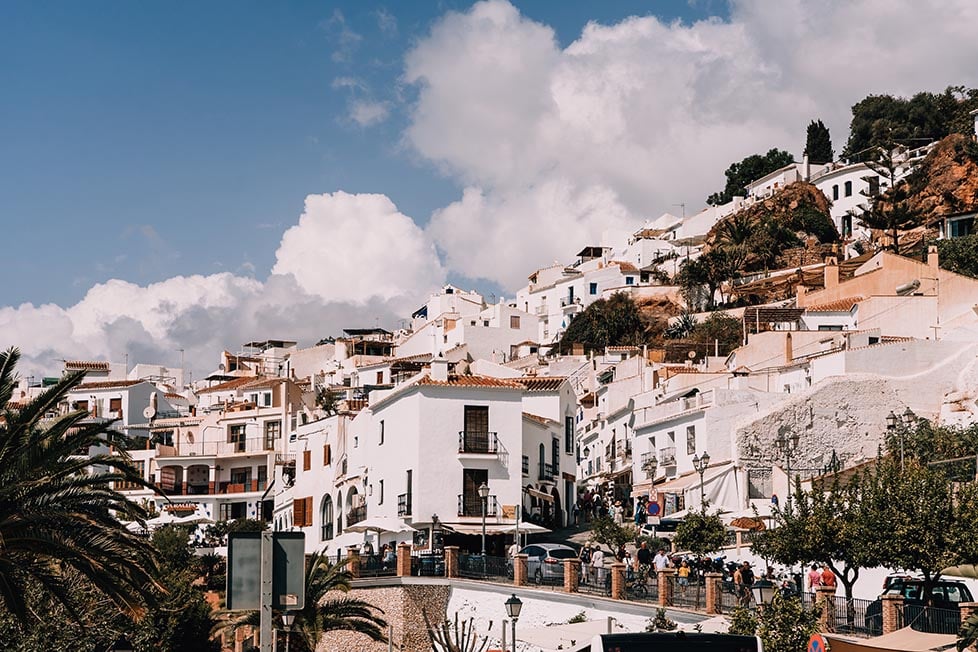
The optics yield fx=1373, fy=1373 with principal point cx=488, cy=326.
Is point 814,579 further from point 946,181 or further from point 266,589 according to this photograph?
point 946,181

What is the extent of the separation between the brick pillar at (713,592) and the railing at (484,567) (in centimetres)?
990

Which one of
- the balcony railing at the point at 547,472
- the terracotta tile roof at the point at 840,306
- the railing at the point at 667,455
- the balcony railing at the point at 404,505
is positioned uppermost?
the terracotta tile roof at the point at 840,306

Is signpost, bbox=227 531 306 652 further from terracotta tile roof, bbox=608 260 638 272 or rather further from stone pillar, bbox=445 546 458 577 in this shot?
terracotta tile roof, bbox=608 260 638 272

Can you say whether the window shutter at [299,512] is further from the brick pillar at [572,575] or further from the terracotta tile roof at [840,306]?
the terracotta tile roof at [840,306]

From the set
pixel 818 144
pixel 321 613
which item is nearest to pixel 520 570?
pixel 321 613

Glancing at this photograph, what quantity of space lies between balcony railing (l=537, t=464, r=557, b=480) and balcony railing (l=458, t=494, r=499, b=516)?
11.8 ft

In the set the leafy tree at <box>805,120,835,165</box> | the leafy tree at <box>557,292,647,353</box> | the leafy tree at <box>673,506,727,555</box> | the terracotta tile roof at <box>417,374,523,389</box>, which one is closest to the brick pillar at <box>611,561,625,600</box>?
the leafy tree at <box>673,506,727,555</box>

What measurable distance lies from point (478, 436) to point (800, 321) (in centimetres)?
2924

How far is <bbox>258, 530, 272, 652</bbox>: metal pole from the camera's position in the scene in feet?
34.8

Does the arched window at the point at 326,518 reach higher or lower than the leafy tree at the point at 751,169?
lower

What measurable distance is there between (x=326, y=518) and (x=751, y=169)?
286 feet

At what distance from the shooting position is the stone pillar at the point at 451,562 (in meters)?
42.2

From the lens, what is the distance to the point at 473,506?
160 feet

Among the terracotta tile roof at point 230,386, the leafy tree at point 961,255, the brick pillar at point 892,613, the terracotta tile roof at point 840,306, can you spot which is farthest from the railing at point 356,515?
the terracotta tile roof at point 230,386
